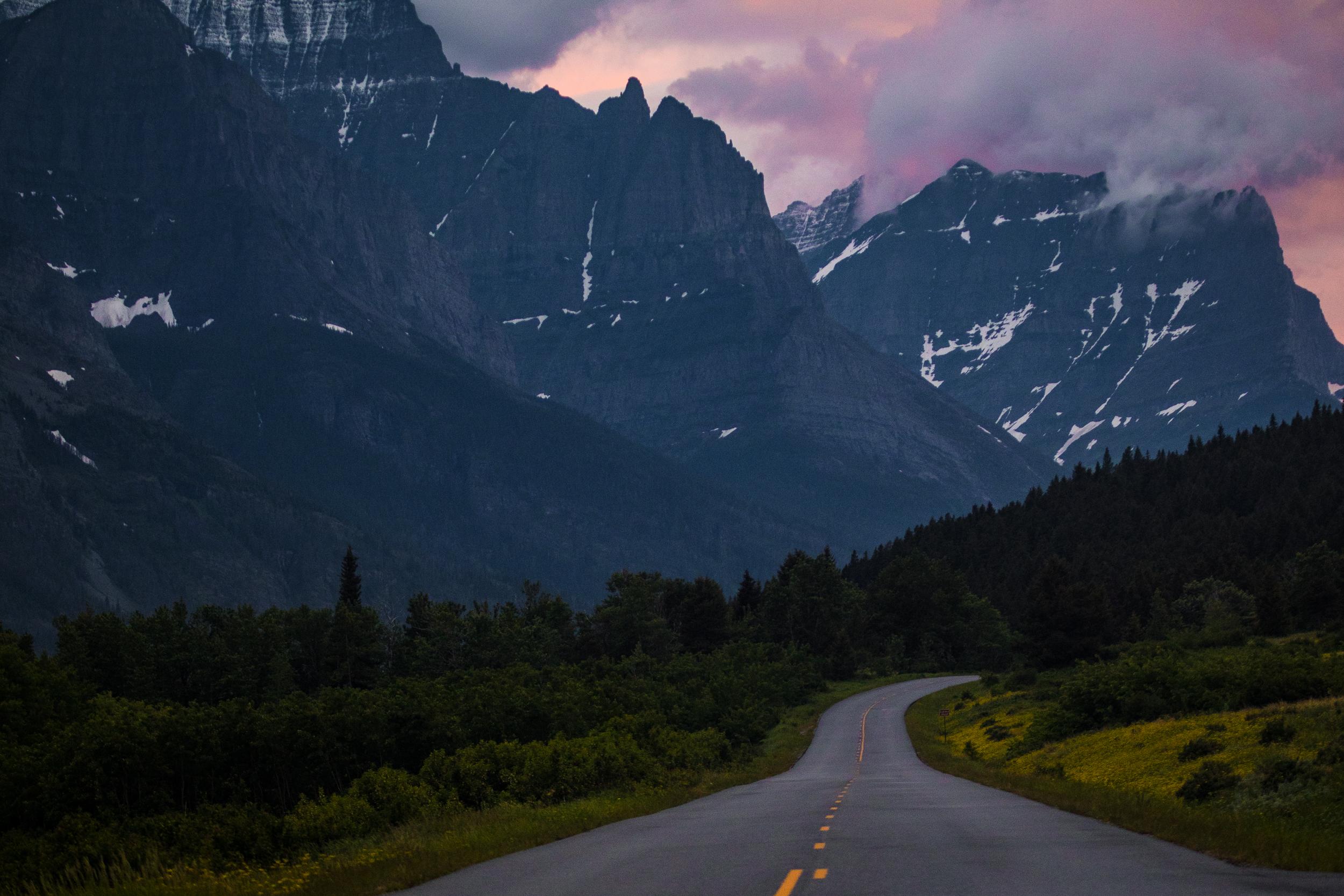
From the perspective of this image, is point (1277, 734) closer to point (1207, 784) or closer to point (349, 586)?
point (1207, 784)

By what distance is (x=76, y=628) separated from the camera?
443 feet

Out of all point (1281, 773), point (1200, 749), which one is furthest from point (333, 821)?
point (1200, 749)

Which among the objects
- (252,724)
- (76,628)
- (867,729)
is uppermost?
(76,628)

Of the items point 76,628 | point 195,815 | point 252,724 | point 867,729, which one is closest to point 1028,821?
point 195,815

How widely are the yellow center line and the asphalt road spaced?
1.3 inches

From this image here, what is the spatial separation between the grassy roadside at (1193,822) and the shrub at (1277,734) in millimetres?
3626

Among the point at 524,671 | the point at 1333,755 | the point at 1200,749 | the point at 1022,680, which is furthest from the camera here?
the point at 524,671

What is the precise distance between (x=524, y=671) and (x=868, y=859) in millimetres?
84707

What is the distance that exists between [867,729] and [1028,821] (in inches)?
2309

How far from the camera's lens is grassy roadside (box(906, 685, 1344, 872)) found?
22.7m

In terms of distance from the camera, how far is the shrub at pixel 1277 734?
122 ft

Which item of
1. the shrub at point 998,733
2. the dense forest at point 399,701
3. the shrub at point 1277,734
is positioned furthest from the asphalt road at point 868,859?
the shrub at point 998,733

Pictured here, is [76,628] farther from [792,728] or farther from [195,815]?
[195,815]

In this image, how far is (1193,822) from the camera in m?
27.6
